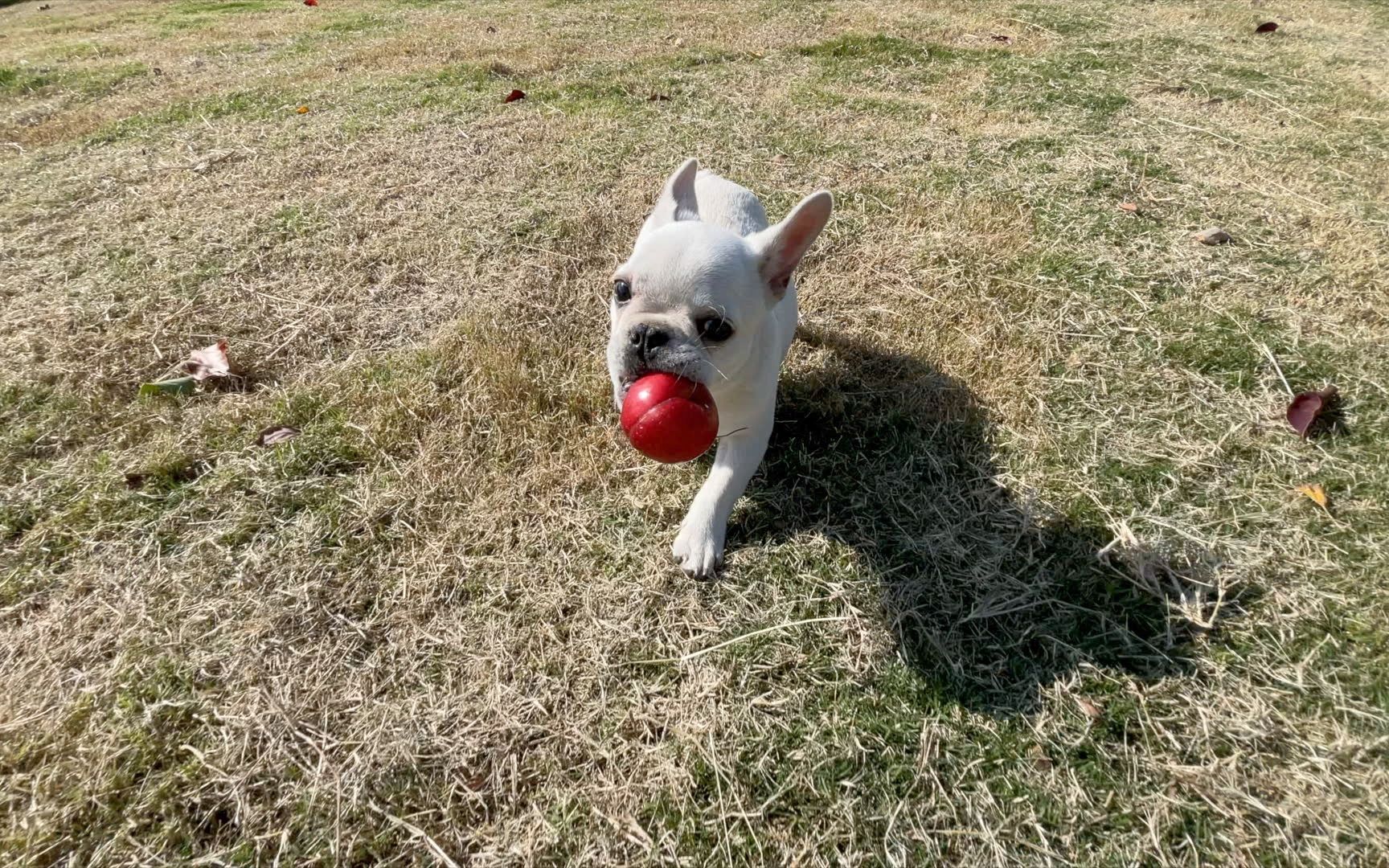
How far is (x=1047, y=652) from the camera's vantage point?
2.54 m

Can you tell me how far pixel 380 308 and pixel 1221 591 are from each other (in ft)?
14.9

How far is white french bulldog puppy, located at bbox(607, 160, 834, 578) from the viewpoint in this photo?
256 centimetres

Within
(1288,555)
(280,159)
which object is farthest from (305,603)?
(280,159)

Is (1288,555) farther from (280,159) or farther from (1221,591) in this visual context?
(280,159)

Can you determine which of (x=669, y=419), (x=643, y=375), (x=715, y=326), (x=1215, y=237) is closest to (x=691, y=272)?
(x=715, y=326)

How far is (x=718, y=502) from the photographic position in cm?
289

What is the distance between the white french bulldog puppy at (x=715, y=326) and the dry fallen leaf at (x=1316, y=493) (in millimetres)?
2341

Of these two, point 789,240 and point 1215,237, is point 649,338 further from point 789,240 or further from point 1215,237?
point 1215,237

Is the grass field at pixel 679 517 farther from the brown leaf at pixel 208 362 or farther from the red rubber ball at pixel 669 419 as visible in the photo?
the red rubber ball at pixel 669 419

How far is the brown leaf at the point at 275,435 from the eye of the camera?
331cm

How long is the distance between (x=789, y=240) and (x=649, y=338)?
0.79 m

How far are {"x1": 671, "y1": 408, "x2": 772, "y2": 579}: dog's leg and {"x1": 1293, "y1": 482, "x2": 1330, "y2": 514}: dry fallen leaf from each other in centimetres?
235

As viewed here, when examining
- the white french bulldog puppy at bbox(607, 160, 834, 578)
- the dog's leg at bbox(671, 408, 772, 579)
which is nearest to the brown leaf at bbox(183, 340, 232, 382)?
the white french bulldog puppy at bbox(607, 160, 834, 578)

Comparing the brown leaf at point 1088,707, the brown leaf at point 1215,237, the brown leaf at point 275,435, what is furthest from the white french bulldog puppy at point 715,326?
the brown leaf at point 1215,237
